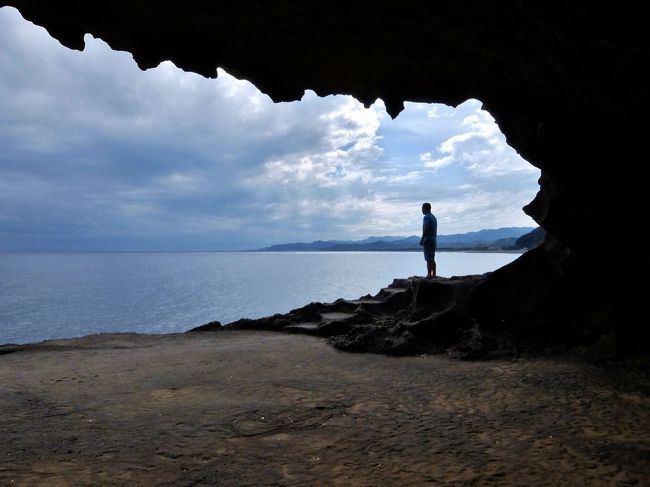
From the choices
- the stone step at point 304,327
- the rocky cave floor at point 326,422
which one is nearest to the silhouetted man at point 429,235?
the stone step at point 304,327

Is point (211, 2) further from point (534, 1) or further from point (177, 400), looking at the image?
point (177, 400)

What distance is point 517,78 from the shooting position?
630cm

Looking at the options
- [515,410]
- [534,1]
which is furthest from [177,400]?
[534,1]

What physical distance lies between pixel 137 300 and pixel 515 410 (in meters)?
42.6

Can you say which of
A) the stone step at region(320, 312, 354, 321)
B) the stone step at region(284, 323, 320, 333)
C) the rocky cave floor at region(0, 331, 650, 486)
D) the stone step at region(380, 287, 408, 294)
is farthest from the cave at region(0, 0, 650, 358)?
the stone step at region(380, 287, 408, 294)

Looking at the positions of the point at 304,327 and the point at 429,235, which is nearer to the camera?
the point at 304,327

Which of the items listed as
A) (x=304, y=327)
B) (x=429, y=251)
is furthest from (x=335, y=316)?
(x=429, y=251)

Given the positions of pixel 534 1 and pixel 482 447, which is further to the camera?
pixel 482 447

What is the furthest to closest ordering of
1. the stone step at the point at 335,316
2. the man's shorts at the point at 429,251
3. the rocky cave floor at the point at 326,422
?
the man's shorts at the point at 429,251 < the stone step at the point at 335,316 < the rocky cave floor at the point at 326,422

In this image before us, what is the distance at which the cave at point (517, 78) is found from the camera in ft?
15.1

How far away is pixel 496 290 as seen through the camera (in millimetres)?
10422

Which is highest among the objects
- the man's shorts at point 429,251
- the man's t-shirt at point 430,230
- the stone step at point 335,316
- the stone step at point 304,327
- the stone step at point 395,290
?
the man's t-shirt at point 430,230

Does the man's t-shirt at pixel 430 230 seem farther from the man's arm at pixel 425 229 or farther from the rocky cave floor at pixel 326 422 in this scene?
the rocky cave floor at pixel 326 422

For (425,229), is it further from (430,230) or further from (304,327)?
(304,327)
